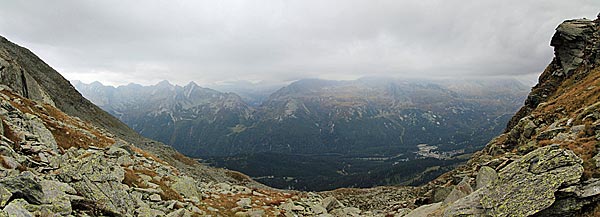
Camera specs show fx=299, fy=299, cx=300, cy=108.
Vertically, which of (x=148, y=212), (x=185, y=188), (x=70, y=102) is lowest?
(x=185, y=188)

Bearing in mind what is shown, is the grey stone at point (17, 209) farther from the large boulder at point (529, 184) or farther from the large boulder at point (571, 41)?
the large boulder at point (571, 41)

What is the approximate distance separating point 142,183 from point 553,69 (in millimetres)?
83065

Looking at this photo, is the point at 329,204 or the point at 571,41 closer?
the point at 329,204

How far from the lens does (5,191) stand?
399 inches

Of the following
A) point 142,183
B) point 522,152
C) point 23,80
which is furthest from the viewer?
point 23,80

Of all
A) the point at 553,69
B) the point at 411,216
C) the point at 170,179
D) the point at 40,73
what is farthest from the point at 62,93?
the point at 553,69

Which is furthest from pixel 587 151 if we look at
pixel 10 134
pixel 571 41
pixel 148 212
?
pixel 571 41

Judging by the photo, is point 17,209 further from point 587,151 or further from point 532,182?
point 587,151

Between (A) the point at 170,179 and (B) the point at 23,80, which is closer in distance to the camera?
(A) the point at 170,179

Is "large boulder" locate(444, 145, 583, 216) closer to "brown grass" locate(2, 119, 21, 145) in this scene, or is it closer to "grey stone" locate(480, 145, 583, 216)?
"grey stone" locate(480, 145, 583, 216)

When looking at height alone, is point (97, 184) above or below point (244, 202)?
above

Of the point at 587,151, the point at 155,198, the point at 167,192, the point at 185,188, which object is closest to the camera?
the point at 587,151

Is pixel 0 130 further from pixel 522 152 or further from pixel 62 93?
pixel 62 93

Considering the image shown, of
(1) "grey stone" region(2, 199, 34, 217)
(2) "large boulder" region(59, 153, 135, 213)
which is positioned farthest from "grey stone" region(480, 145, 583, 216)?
(1) "grey stone" region(2, 199, 34, 217)
